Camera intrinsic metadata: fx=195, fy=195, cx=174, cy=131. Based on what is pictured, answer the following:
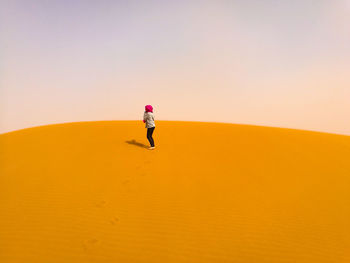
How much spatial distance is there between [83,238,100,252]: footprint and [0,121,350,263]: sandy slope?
0.02m

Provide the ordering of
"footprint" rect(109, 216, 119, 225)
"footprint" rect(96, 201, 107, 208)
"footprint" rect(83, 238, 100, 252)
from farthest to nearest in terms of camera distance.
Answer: "footprint" rect(96, 201, 107, 208), "footprint" rect(109, 216, 119, 225), "footprint" rect(83, 238, 100, 252)

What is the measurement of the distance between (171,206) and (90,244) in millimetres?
1857

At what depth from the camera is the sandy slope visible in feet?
11.0

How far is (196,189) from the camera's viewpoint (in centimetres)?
549

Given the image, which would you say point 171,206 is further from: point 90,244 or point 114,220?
point 90,244

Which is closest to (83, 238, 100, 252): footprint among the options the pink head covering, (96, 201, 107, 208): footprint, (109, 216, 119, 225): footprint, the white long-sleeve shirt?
(109, 216, 119, 225): footprint

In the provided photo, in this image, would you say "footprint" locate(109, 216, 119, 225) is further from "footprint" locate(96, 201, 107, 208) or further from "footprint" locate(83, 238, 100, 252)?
"footprint" locate(96, 201, 107, 208)

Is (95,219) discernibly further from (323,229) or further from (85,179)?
(323,229)

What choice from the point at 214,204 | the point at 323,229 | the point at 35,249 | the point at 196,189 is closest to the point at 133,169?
the point at 196,189

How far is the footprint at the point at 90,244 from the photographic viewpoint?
3.28 m

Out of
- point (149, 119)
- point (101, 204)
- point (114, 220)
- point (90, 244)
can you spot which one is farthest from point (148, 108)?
point (90, 244)

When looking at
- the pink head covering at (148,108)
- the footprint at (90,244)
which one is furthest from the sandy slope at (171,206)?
the pink head covering at (148,108)

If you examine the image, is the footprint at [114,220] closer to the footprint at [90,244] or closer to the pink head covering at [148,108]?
the footprint at [90,244]

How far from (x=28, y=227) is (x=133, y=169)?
3.27m
